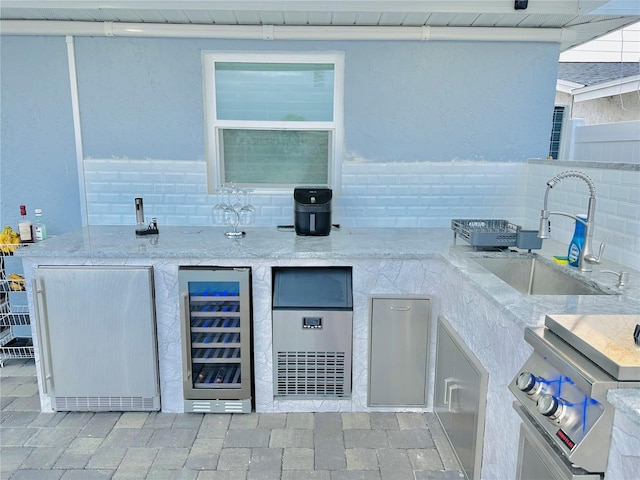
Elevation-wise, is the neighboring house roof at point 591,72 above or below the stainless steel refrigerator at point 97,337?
above

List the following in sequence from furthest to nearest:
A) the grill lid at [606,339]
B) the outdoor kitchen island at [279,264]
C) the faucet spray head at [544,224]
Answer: the outdoor kitchen island at [279,264] < the faucet spray head at [544,224] < the grill lid at [606,339]

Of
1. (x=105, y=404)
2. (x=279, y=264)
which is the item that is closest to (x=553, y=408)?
(x=279, y=264)

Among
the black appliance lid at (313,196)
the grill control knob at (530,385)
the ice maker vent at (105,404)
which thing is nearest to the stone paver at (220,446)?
the ice maker vent at (105,404)

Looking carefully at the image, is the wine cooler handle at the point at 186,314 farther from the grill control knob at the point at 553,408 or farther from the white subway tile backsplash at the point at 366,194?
the grill control knob at the point at 553,408

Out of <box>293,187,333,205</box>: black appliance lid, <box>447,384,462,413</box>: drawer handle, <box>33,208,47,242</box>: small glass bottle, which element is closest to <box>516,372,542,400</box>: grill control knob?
<box>447,384,462,413</box>: drawer handle

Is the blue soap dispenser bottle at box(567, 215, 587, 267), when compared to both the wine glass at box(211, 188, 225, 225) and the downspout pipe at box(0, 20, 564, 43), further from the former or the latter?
the wine glass at box(211, 188, 225, 225)

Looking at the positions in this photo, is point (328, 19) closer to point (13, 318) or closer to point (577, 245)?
point (577, 245)

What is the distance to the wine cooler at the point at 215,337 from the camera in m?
2.32

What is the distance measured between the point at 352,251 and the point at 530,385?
1.24 metres

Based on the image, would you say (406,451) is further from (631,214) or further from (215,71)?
(215,71)

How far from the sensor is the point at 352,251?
235cm

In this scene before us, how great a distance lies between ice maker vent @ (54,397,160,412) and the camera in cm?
243

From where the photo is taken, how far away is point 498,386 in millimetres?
1618

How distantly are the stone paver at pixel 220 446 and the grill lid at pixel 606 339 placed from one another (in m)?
1.10
